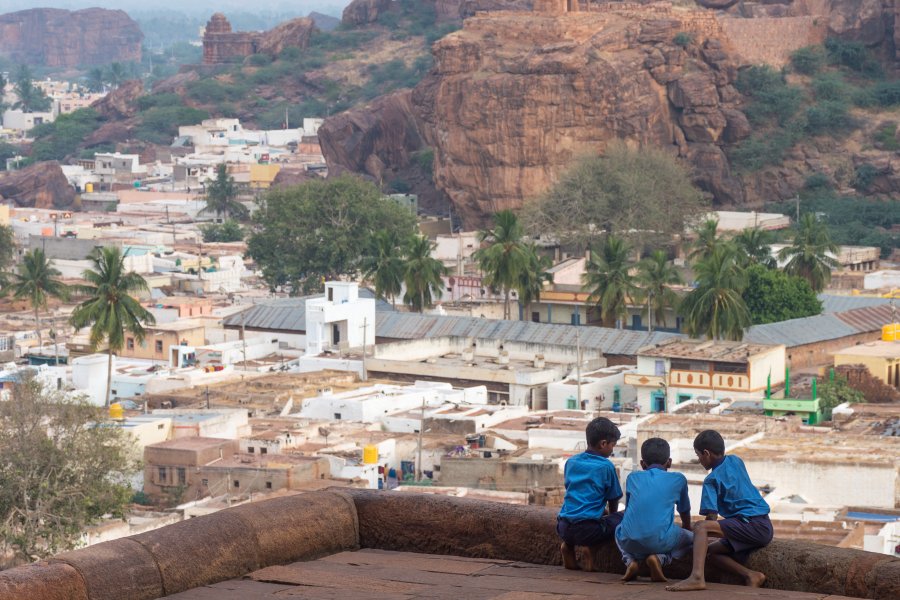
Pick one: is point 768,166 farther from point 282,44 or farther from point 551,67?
point 282,44

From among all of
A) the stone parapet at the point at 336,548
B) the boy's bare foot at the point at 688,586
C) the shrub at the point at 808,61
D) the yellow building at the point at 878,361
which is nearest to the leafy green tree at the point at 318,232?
the shrub at the point at 808,61

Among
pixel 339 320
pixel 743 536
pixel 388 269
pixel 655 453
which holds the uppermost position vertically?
pixel 655 453

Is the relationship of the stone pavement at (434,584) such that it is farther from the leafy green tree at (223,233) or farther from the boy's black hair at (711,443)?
the leafy green tree at (223,233)

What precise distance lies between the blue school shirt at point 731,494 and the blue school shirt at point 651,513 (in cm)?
12

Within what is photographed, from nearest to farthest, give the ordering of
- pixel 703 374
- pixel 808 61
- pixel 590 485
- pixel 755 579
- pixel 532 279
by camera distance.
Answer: pixel 755 579 < pixel 590 485 < pixel 703 374 < pixel 532 279 < pixel 808 61

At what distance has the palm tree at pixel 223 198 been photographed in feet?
269

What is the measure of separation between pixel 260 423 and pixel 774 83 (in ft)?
141

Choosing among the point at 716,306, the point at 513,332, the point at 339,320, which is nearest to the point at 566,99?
the point at 339,320

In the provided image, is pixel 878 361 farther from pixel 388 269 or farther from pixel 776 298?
pixel 388 269

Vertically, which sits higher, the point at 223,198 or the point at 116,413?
the point at 223,198

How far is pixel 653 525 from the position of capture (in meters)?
7.17

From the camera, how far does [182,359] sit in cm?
4397

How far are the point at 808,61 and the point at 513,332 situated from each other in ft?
115

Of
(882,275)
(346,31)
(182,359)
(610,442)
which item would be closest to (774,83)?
(882,275)
